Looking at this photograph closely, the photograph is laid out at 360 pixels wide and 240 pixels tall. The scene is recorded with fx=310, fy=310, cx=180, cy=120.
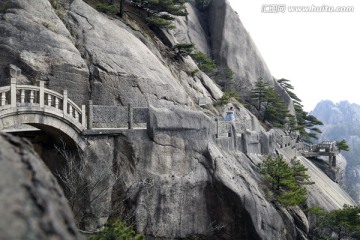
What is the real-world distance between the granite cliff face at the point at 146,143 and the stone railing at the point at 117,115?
0.42 metres

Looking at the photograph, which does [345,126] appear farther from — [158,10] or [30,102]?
[30,102]

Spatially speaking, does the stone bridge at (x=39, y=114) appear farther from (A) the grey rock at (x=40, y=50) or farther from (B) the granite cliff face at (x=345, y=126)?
(B) the granite cliff face at (x=345, y=126)

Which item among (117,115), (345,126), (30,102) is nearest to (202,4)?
(117,115)

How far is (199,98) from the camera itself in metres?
21.9

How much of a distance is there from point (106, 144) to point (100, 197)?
1931 mm

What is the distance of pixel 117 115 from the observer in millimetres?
12156

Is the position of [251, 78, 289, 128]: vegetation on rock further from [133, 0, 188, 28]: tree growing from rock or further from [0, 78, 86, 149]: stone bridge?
[0, 78, 86, 149]: stone bridge

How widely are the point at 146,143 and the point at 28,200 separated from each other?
10.7m

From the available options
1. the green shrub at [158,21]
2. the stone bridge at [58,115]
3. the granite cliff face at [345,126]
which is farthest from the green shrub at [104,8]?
the granite cliff face at [345,126]

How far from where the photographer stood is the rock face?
1.35m

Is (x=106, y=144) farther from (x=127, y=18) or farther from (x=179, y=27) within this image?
(x=179, y=27)

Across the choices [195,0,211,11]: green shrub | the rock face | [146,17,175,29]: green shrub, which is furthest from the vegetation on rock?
the rock face

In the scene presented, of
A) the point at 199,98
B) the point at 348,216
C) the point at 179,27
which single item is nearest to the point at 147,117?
the point at 199,98

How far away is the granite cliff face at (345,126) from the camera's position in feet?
335
